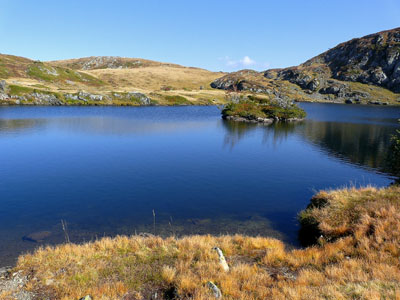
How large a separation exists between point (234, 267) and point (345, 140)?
167ft

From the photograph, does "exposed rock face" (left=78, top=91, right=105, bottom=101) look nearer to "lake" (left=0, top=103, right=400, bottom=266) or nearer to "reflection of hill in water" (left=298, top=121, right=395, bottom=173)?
"lake" (left=0, top=103, right=400, bottom=266)

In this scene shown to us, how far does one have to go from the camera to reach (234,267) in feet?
39.5

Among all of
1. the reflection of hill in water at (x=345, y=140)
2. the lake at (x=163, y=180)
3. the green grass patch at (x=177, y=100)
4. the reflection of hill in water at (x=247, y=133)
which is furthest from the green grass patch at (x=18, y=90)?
the reflection of hill in water at (x=345, y=140)

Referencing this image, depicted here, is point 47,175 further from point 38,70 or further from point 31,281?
point 38,70

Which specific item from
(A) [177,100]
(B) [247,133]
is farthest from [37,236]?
(A) [177,100]

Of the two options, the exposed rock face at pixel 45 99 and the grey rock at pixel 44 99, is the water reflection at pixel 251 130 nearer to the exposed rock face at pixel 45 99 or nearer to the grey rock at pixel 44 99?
the exposed rock face at pixel 45 99

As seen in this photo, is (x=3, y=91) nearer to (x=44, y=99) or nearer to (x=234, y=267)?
(x=44, y=99)

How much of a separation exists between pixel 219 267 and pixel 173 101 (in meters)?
132

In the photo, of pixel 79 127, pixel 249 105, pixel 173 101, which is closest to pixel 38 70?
pixel 173 101

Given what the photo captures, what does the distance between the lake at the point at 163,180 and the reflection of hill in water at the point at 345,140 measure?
29cm

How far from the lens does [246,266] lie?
12.1 metres

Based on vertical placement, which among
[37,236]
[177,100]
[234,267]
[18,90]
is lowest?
[37,236]

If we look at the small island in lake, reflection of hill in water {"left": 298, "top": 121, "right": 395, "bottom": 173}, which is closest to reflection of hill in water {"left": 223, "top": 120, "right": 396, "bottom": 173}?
reflection of hill in water {"left": 298, "top": 121, "right": 395, "bottom": 173}

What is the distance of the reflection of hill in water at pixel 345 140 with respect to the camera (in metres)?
39.2
